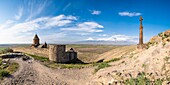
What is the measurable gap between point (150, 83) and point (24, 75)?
529 inches

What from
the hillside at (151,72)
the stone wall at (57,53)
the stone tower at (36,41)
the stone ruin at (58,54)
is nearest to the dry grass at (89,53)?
the stone ruin at (58,54)

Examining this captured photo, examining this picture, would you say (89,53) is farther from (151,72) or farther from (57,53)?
(151,72)

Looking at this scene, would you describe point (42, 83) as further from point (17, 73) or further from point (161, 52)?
point (161, 52)

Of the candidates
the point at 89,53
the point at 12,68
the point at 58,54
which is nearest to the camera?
the point at 12,68

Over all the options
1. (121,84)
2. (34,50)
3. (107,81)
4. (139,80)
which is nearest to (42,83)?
(107,81)

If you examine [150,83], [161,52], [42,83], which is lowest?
[42,83]

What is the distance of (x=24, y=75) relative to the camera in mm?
19875

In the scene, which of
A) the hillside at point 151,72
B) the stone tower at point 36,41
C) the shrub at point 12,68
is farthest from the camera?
the stone tower at point 36,41

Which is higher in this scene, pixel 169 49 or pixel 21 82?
pixel 169 49

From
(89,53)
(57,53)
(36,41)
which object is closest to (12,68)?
(57,53)

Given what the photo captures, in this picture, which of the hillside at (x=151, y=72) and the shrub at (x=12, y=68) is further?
the shrub at (x=12, y=68)

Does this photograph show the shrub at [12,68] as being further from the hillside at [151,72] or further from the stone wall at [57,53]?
the hillside at [151,72]

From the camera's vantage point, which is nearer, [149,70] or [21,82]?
[149,70]

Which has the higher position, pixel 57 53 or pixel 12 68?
pixel 57 53
